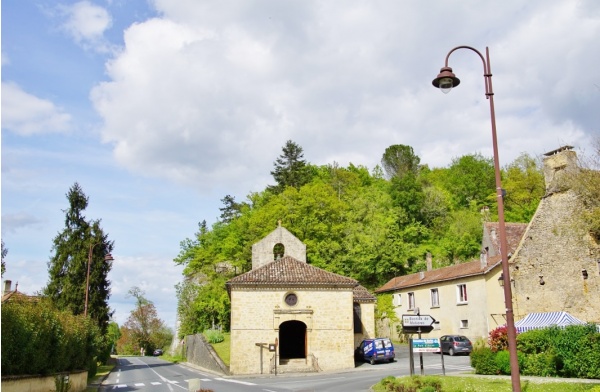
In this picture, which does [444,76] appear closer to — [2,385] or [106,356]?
[2,385]

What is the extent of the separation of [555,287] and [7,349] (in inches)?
1295

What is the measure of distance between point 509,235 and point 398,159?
46.1 meters

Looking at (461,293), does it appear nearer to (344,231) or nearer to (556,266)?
(556,266)

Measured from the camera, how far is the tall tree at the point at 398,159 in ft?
278

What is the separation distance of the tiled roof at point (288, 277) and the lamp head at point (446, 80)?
24369mm

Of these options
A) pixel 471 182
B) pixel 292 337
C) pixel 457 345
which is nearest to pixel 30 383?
pixel 292 337

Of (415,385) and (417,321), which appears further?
(417,321)

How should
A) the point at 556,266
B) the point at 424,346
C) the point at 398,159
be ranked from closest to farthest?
the point at 424,346 < the point at 556,266 < the point at 398,159

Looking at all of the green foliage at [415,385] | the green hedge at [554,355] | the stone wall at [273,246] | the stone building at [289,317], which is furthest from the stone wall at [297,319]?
the green foliage at [415,385]

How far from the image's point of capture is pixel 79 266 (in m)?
40.0

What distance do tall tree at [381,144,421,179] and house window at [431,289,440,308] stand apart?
1691 inches

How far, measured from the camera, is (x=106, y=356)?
1929 inches

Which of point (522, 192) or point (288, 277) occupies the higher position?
point (522, 192)

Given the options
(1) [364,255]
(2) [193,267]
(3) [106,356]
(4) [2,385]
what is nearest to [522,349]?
(4) [2,385]
